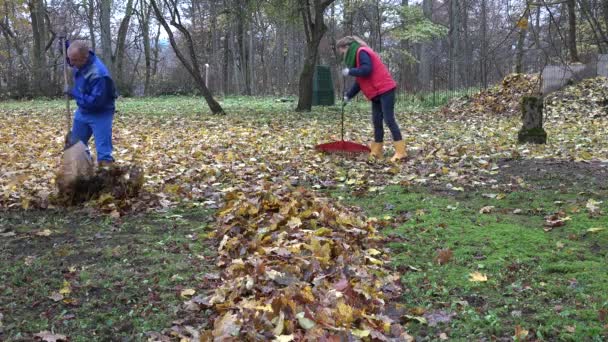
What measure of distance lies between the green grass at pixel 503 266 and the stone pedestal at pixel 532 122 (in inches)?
160

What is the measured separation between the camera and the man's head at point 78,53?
6070 millimetres

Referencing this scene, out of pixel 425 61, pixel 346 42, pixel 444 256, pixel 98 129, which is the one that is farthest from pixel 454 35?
pixel 444 256

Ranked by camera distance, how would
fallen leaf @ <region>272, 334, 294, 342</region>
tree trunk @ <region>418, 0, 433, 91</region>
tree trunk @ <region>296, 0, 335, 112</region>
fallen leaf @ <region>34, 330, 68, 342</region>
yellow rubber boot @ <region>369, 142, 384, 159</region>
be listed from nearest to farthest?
fallen leaf @ <region>272, 334, 294, 342</region> < fallen leaf @ <region>34, 330, 68, 342</region> < yellow rubber boot @ <region>369, 142, 384, 159</region> < tree trunk @ <region>296, 0, 335, 112</region> < tree trunk @ <region>418, 0, 433, 91</region>

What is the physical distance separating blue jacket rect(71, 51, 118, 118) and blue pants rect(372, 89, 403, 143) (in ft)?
11.7

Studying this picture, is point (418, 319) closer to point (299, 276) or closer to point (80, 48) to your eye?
point (299, 276)

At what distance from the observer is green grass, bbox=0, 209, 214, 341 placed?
10.8 ft

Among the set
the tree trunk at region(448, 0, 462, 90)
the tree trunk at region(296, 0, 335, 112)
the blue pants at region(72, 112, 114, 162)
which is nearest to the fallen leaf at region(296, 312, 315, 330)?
the blue pants at region(72, 112, 114, 162)

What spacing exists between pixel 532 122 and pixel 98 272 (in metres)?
7.86

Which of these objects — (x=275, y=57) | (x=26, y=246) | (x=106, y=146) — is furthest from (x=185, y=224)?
(x=275, y=57)

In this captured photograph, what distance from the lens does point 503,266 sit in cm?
408

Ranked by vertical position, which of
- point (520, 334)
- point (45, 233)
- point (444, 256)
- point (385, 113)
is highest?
point (385, 113)

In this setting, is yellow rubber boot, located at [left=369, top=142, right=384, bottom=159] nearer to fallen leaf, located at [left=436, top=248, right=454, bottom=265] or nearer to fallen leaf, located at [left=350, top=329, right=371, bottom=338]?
fallen leaf, located at [left=436, top=248, right=454, bottom=265]

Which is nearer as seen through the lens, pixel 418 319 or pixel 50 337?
pixel 50 337

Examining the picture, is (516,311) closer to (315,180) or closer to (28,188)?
(315,180)
